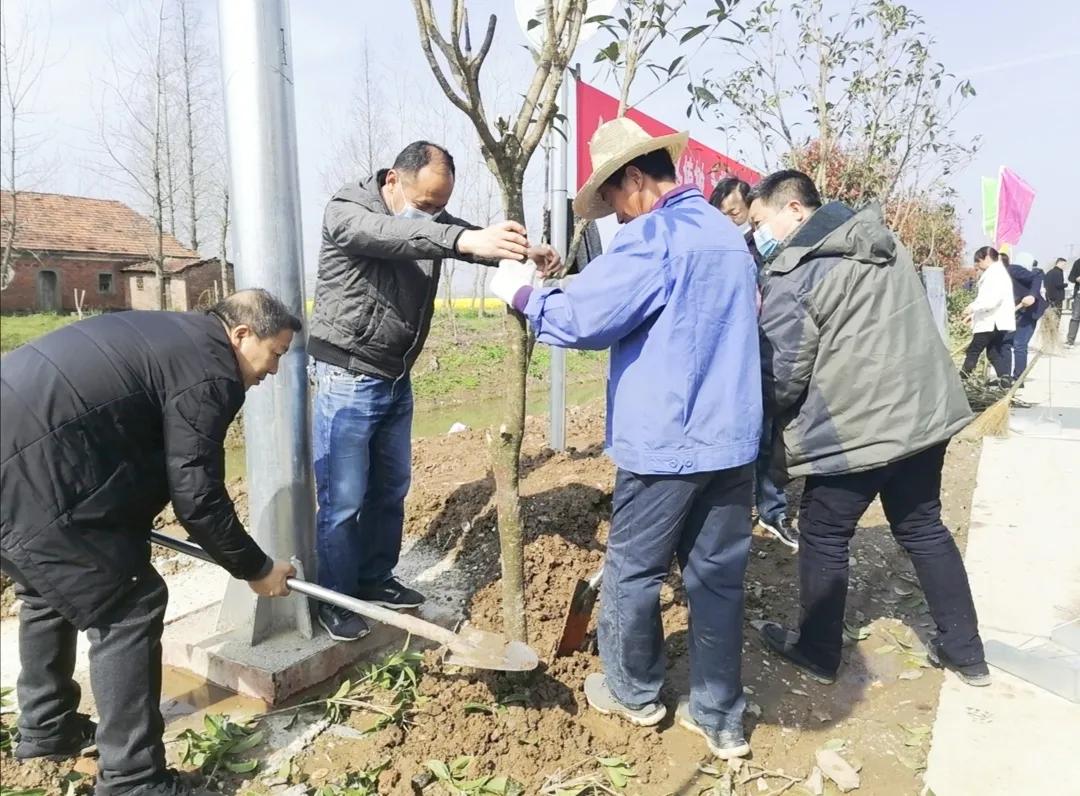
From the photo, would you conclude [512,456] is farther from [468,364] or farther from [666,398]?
[468,364]

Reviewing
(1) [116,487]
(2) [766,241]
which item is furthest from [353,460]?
(2) [766,241]

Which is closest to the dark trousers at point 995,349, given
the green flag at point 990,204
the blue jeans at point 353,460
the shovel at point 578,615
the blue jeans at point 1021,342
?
the blue jeans at point 1021,342

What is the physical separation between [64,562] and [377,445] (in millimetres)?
1357

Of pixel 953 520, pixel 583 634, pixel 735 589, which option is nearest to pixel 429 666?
pixel 583 634

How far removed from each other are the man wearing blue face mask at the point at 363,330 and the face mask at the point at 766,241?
1.17 meters

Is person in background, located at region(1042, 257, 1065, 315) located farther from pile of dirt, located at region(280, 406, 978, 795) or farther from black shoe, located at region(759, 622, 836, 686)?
black shoe, located at region(759, 622, 836, 686)

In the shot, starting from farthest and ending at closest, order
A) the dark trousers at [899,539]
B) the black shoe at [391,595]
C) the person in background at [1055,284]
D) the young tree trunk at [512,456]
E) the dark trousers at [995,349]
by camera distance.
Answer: the person in background at [1055,284] → the dark trousers at [995,349] → the black shoe at [391,595] → the dark trousers at [899,539] → the young tree trunk at [512,456]

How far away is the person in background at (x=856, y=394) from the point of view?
8.68ft

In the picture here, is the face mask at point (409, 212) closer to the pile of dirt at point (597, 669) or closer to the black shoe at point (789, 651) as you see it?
the pile of dirt at point (597, 669)

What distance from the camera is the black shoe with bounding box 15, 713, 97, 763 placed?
89.4 inches

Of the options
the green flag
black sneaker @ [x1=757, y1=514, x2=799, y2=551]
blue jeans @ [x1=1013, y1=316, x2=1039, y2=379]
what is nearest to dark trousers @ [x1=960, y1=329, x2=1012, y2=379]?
blue jeans @ [x1=1013, y1=316, x2=1039, y2=379]

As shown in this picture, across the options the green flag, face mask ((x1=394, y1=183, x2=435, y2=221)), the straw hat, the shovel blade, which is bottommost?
the shovel blade

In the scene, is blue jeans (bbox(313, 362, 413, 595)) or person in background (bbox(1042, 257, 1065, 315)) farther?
person in background (bbox(1042, 257, 1065, 315))

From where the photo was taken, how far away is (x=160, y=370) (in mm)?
1912
